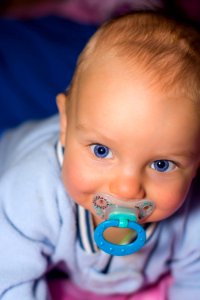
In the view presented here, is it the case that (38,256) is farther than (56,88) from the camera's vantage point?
No

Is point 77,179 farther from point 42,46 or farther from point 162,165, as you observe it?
point 42,46

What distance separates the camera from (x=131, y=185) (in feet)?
2.24

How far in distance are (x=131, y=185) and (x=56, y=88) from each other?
0.76 metres

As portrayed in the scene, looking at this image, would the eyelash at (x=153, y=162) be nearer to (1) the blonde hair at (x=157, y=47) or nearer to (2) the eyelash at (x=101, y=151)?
(2) the eyelash at (x=101, y=151)

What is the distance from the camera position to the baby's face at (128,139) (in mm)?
665

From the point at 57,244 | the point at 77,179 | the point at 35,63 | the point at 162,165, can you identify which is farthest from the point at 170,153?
the point at 35,63

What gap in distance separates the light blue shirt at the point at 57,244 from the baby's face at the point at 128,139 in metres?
0.10

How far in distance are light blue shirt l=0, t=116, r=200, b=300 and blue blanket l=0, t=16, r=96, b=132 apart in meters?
0.29

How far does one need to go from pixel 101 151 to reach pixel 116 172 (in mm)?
39

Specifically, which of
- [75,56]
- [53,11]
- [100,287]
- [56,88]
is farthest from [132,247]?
[53,11]

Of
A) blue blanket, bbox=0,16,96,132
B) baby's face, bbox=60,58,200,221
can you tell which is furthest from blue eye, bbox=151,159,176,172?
blue blanket, bbox=0,16,96,132

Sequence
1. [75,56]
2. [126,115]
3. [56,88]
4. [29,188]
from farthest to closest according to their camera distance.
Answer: [75,56], [56,88], [29,188], [126,115]

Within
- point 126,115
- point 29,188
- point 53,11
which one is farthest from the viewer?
point 53,11

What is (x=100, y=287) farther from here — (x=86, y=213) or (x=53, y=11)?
(x=53, y=11)
